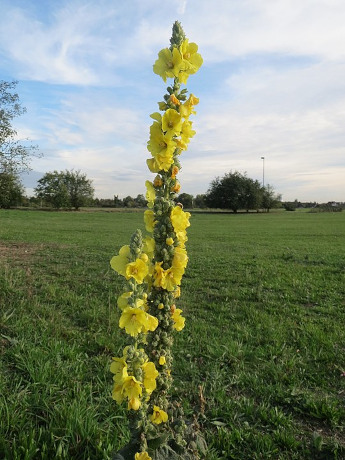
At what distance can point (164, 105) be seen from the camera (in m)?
1.96

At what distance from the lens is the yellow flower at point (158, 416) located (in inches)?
73.8

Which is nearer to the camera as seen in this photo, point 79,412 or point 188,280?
point 79,412

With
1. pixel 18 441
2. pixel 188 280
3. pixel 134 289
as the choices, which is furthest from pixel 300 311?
pixel 134 289

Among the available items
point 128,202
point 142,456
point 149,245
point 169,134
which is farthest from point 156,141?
point 128,202

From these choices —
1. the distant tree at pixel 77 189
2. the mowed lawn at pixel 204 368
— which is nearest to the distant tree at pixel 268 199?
the distant tree at pixel 77 189

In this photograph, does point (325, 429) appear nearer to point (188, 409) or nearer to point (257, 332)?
point (188, 409)

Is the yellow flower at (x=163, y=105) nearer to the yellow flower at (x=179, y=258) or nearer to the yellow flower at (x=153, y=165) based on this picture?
the yellow flower at (x=153, y=165)

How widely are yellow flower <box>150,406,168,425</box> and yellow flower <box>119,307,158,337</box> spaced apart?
0.45 m

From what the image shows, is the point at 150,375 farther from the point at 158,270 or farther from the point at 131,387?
the point at 158,270

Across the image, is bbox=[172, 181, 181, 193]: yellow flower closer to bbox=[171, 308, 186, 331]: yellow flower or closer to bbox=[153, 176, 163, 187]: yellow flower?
bbox=[153, 176, 163, 187]: yellow flower

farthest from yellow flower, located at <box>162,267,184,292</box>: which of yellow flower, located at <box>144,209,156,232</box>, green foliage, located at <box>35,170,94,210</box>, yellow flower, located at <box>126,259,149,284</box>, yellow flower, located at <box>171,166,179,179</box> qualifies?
green foliage, located at <box>35,170,94,210</box>

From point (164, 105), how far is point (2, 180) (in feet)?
48.8

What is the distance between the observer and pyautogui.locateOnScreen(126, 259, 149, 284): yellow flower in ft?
5.71

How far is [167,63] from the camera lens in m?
1.95
